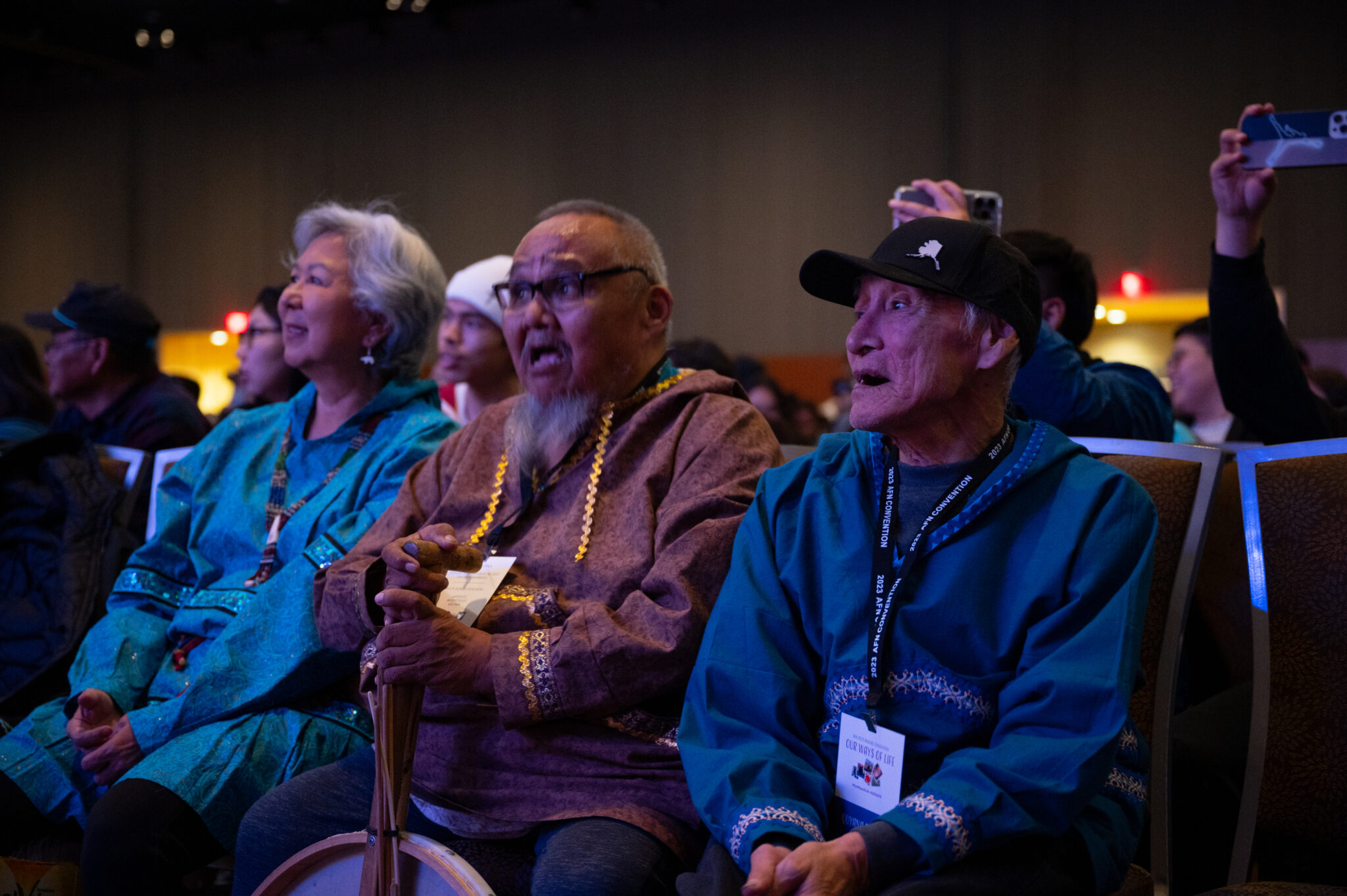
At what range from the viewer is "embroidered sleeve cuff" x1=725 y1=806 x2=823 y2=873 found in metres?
1.29

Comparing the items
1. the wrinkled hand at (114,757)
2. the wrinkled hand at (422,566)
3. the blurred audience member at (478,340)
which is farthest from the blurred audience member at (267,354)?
the wrinkled hand at (422,566)

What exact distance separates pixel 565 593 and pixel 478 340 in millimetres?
1593

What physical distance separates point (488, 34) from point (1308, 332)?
731 cm

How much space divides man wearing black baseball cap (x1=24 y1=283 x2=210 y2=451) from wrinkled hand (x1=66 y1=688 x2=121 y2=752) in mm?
1509

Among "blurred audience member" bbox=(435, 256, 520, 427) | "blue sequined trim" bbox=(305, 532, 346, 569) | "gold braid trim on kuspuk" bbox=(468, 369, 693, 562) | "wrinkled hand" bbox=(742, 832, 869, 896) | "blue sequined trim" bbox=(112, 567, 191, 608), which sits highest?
"blurred audience member" bbox=(435, 256, 520, 427)

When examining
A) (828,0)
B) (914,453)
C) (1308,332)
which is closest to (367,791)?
(914,453)

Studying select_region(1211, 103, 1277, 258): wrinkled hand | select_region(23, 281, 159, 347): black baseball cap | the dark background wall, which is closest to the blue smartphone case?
select_region(1211, 103, 1277, 258): wrinkled hand

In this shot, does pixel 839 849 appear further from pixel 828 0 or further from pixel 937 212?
pixel 828 0

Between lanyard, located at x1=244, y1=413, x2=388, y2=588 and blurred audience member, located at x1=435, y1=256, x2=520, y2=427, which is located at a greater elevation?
blurred audience member, located at x1=435, y1=256, x2=520, y2=427

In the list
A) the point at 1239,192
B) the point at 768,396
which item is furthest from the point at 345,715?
the point at 768,396

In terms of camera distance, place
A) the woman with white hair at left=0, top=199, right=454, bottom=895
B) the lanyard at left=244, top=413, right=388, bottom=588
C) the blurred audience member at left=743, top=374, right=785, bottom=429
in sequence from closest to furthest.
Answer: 1. the woman with white hair at left=0, top=199, right=454, bottom=895
2. the lanyard at left=244, top=413, right=388, bottom=588
3. the blurred audience member at left=743, top=374, right=785, bottom=429

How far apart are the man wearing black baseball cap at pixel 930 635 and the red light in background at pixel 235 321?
33.7ft

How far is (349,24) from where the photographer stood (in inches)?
408

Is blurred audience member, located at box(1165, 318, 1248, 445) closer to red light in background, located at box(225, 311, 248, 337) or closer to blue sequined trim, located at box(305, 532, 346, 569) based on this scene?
blue sequined trim, located at box(305, 532, 346, 569)
